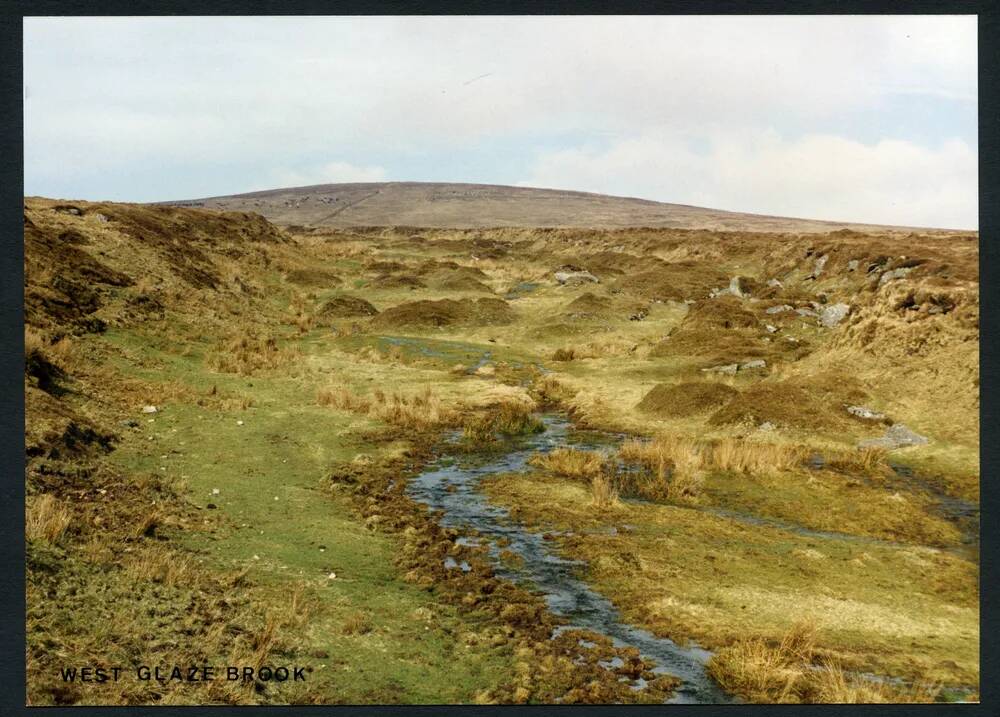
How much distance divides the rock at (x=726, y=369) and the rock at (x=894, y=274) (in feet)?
39.0

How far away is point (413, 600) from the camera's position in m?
11.5

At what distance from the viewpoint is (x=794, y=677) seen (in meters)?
9.18

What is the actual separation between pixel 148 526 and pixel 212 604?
3.27 metres

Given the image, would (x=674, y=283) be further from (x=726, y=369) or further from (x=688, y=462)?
(x=688, y=462)

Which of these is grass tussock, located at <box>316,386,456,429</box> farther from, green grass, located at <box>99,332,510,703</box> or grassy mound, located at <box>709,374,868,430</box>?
grassy mound, located at <box>709,374,868,430</box>

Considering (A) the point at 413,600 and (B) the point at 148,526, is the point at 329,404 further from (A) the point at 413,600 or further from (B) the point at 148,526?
(A) the point at 413,600

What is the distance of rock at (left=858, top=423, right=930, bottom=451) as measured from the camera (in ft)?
68.0

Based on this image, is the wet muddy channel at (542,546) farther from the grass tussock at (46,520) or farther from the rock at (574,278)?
the rock at (574,278)

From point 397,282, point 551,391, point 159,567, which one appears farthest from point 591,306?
point 159,567

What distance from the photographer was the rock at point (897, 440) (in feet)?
68.0

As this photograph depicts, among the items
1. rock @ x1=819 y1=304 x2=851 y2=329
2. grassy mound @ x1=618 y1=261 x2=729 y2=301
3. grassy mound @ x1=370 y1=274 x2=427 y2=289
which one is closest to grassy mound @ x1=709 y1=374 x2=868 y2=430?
rock @ x1=819 y1=304 x2=851 y2=329

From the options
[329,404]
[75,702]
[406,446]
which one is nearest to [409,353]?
[329,404]

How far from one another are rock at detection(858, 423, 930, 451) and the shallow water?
822 centimetres

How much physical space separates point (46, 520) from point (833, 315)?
3850cm
